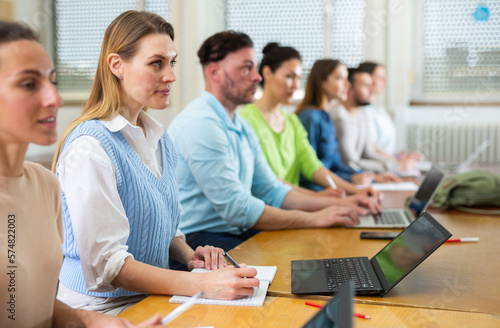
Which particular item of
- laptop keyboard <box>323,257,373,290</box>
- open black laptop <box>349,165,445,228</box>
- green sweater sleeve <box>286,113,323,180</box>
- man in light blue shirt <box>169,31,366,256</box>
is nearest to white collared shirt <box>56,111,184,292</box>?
laptop keyboard <box>323,257,373,290</box>

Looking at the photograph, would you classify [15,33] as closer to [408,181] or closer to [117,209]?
[117,209]

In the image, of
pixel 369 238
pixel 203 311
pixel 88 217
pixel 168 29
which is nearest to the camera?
pixel 203 311

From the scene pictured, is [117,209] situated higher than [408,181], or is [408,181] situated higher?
[117,209]

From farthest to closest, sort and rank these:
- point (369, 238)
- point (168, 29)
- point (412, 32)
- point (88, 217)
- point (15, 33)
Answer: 1. point (412, 32)
2. point (369, 238)
3. point (168, 29)
4. point (88, 217)
5. point (15, 33)

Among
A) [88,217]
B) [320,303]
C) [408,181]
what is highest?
[88,217]

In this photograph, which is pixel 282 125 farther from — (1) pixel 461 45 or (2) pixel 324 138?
(1) pixel 461 45

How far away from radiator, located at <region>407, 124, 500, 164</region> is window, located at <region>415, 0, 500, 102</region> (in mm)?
347

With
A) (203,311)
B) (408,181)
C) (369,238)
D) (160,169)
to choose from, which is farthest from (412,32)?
(203,311)

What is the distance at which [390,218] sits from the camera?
7.03ft

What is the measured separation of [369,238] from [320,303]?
2.17 ft

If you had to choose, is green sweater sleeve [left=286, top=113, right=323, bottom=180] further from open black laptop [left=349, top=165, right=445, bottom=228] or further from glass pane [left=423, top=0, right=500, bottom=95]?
glass pane [left=423, top=0, right=500, bottom=95]

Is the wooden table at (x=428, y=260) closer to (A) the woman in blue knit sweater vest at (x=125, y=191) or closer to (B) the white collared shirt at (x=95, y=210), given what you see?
(A) the woman in blue knit sweater vest at (x=125, y=191)

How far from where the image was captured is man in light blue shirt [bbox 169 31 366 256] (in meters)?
2.01

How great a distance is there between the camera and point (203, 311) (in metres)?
1.13
